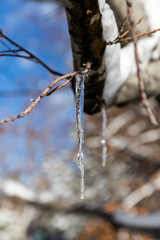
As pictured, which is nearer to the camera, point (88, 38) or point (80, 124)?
point (80, 124)

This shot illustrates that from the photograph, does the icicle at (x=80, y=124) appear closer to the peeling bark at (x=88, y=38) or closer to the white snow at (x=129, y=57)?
the peeling bark at (x=88, y=38)

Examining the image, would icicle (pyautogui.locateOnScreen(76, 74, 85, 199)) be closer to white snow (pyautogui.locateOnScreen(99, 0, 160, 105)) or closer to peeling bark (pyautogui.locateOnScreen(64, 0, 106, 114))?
peeling bark (pyautogui.locateOnScreen(64, 0, 106, 114))

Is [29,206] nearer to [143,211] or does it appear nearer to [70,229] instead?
[70,229]

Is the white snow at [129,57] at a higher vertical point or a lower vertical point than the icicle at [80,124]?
higher

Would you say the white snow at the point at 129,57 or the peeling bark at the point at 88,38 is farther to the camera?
the white snow at the point at 129,57

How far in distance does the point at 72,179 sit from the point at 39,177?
1.74 meters

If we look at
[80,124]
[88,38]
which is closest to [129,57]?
[88,38]

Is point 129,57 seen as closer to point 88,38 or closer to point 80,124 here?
point 88,38

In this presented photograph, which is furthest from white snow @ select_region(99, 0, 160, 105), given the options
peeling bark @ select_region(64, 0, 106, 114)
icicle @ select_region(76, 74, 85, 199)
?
icicle @ select_region(76, 74, 85, 199)

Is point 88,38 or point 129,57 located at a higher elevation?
point 88,38

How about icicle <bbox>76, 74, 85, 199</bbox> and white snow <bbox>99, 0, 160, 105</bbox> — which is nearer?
icicle <bbox>76, 74, 85, 199</bbox>

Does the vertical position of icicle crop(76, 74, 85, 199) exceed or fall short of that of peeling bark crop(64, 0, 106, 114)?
it falls short

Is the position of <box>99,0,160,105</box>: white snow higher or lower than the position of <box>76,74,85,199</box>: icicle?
higher

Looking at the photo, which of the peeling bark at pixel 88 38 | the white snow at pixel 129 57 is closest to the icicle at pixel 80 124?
the peeling bark at pixel 88 38
